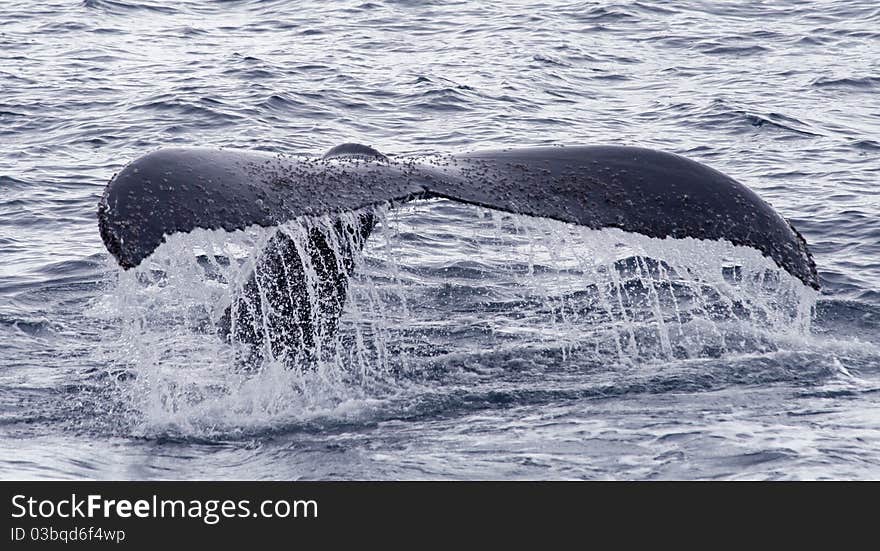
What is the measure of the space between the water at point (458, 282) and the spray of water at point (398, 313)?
3 cm

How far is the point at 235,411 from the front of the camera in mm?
7141

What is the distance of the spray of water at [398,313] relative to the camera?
7.06m

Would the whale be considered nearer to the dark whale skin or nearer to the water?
the dark whale skin

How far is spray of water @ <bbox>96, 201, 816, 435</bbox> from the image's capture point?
278 inches

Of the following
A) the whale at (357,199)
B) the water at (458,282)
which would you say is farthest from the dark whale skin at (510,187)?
the water at (458,282)

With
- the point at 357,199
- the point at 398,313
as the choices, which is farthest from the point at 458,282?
the point at 357,199

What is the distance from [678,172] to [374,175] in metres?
1.37

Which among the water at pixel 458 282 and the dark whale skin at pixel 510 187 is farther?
the water at pixel 458 282

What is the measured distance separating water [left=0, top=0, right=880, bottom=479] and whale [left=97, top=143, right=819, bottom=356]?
5.1 inches

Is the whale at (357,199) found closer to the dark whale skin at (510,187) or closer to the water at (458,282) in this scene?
the dark whale skin at (510,187)

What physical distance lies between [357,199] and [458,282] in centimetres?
423

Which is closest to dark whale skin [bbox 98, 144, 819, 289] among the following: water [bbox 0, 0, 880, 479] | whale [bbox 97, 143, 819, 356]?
whale [bbox 97, 143, 819, 356]

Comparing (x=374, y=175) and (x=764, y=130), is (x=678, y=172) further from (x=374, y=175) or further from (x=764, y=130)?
(x=764, y=130)

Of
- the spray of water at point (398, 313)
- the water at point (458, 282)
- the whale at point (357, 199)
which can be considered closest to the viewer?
the whale at point (357, 199)
